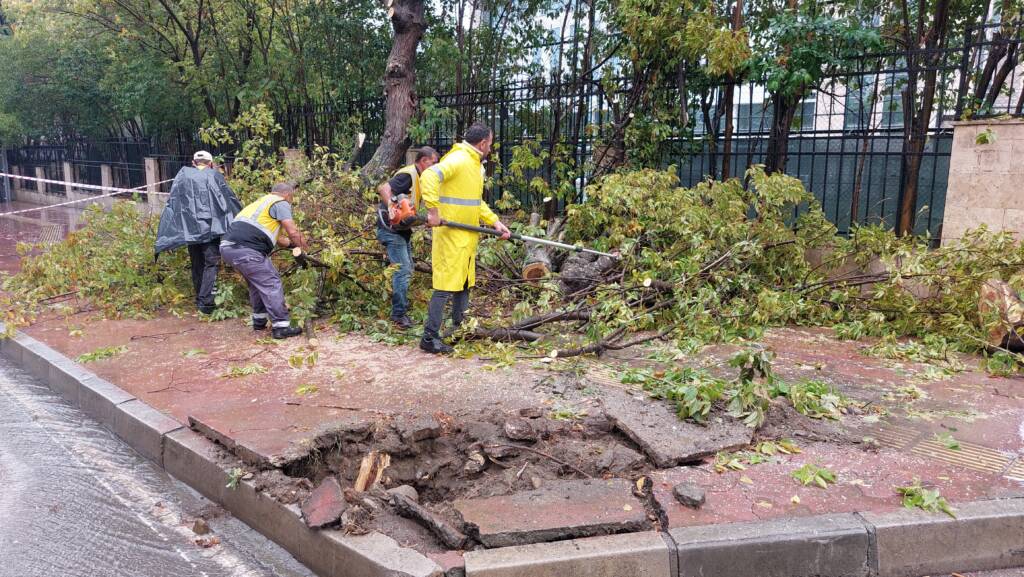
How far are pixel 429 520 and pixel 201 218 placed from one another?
6046mm

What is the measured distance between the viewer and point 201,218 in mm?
8461

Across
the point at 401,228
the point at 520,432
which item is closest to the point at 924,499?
the point at 520,432

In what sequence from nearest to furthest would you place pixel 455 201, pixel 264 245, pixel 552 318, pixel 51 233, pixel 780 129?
pixel 455 201 < pixel 552 318 < pixel 264 245 < pixel 780 129 < pixel 51 233

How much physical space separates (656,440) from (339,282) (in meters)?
4.90

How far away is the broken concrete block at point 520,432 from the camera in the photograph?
4.39 m

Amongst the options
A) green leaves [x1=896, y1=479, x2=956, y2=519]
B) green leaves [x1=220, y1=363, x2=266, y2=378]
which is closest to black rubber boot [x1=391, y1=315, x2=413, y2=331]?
Answer: green leaves [x1=220, y1=363, x2=266, y2=378]

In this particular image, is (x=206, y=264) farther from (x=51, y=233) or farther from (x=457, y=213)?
(x=51, y=233)

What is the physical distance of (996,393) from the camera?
5328 millimetres

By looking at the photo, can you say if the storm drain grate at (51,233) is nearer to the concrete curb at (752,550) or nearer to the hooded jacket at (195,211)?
the hooded jacket at (195,211)

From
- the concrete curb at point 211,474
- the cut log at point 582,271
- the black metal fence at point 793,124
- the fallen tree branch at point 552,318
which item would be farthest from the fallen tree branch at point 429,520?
the black metal fence at point 793,124

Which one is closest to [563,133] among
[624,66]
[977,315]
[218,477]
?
[624,66]

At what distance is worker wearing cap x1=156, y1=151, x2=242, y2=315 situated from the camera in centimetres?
846

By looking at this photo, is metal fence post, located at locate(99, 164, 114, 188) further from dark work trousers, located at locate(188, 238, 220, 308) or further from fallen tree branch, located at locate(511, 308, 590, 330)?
fallen tree branch, located at locate(511, 308, 590, 330)

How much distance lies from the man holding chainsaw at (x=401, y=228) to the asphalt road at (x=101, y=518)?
9.13 feet
